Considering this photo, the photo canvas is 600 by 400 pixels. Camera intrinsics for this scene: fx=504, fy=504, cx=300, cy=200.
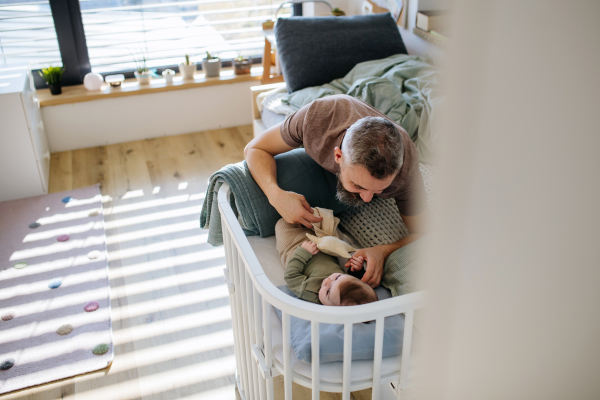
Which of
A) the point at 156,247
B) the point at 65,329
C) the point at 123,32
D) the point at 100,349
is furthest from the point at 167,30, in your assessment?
the point at 100,349

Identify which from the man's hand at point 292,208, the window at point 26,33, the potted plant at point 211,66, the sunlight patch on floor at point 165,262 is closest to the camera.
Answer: the man's hand at point 292,208

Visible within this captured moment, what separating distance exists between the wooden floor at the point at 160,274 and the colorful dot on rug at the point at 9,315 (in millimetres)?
342

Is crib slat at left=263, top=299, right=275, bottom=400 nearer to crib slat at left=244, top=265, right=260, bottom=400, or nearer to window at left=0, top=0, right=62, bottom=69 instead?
crib slat at left=244, top=265, right=260, bottom=400

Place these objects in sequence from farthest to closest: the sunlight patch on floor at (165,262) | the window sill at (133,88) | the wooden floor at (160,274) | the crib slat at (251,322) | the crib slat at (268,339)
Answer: the window sill at (133,88)
the sunlight patch on floor at (165,262)
the wooden floor at (160,274)
the crib slat at (251,322)
the crib slat at (268,339)

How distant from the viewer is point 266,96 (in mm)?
2646

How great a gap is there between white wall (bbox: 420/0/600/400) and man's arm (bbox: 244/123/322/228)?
107 cm

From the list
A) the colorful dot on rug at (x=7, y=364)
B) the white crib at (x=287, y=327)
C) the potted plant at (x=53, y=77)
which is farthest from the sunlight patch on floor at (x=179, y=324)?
the potted plant at (x=53, y=77)

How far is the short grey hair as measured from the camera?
1070mm

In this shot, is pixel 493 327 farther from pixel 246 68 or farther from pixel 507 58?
pixel 246 68

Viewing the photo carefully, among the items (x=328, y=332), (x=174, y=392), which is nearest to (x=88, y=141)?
(x=174, y=392)

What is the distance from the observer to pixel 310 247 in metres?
1.18

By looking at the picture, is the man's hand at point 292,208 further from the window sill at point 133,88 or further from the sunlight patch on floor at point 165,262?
the window sill at point 133,88

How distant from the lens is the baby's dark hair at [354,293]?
106 centimetres

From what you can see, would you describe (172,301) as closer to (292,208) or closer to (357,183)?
(292,208)
